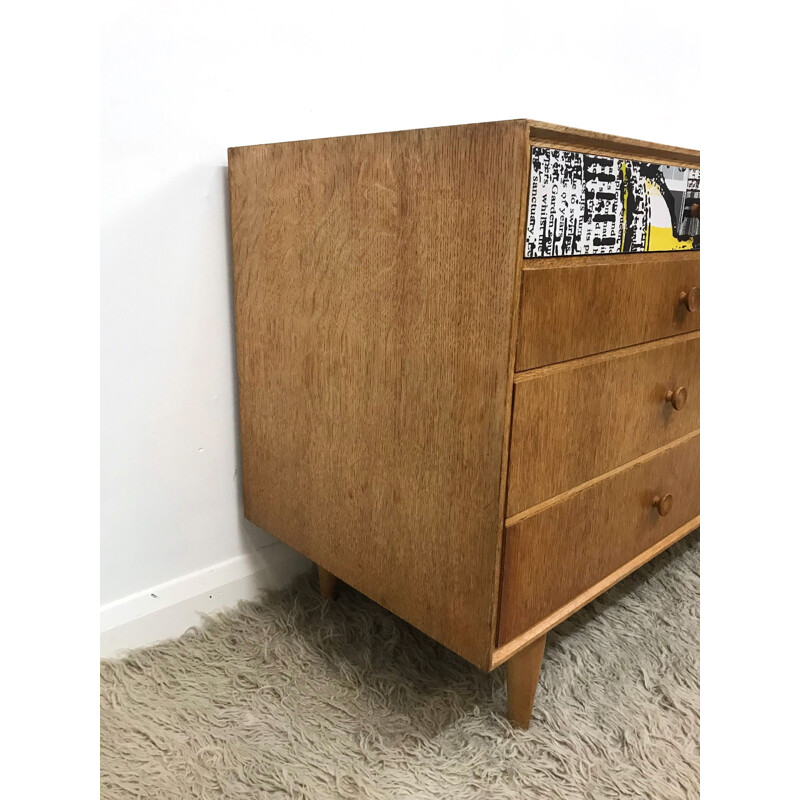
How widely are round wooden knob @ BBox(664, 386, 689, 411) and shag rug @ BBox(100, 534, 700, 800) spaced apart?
1.32 feet

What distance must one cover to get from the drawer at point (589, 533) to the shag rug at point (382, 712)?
6.7 inches

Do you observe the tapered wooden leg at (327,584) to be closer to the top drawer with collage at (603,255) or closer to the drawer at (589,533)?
the drawer at (589,533)

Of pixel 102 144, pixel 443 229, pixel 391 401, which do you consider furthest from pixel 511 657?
pixel 102 144

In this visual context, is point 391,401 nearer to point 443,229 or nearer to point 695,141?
point 443,229

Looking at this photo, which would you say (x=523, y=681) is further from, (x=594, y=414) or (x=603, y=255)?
(x=603, y=255)

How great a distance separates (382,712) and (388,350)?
0.51m

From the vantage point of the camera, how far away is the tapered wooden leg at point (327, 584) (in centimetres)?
120

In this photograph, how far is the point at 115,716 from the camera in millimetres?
953

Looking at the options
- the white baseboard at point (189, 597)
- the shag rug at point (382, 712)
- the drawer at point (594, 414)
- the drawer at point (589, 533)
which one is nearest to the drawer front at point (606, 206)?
the drawer at point (594, 414)

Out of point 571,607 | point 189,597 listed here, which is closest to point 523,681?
Answer: point 571,607

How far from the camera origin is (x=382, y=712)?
973 mm

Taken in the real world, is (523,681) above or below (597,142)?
below

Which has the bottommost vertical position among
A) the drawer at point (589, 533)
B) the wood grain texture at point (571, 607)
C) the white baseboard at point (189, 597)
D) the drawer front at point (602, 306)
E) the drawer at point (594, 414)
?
the white baseboard at point (189, 597)

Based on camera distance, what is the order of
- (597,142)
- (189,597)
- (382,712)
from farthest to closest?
(189,597) < (382,712) < (597,142)
